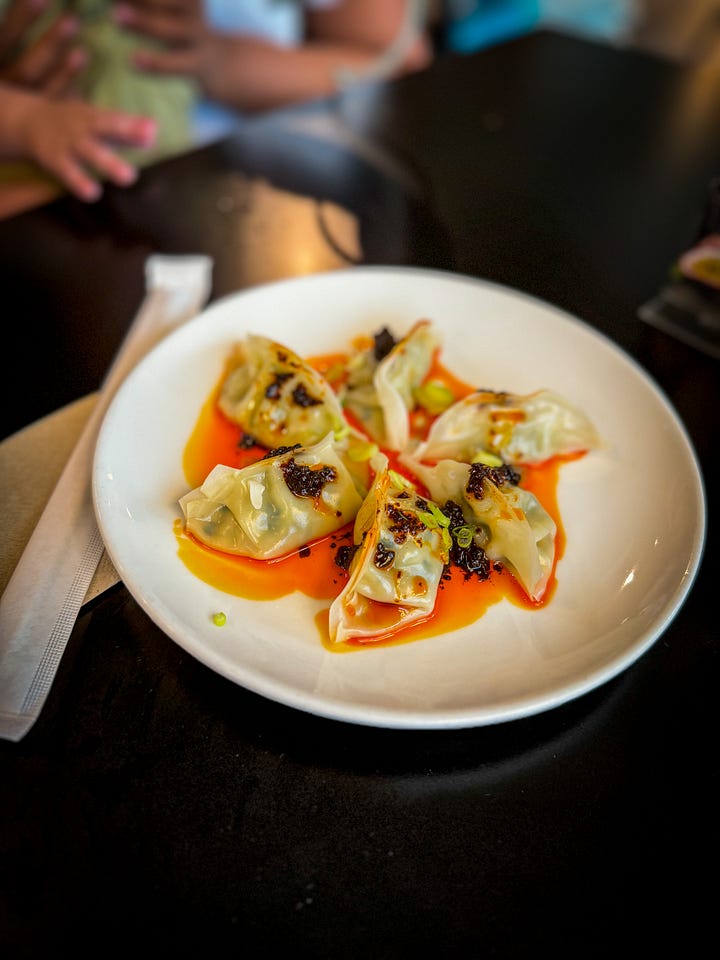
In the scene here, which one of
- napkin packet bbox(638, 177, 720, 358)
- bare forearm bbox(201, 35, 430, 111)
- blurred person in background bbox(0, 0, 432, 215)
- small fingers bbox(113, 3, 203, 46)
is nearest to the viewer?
napkin packet bbox(638, 177, 720, 358)

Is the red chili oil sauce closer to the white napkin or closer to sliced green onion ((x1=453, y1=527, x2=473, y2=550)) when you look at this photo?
sliced green onion ((x1=453, y1=527, x2=473, y2=550))

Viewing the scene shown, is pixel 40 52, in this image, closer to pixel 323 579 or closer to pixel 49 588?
pixel 49 588

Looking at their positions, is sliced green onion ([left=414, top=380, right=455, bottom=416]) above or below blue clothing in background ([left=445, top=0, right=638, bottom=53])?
below

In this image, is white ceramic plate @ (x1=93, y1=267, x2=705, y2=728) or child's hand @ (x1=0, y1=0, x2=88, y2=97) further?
child's hand @ (x1=0, y1=0, x2=88, y2=97)

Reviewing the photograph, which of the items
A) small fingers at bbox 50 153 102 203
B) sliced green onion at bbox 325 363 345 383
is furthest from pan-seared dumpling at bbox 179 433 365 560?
small fingers at bbox 50 153 102 203

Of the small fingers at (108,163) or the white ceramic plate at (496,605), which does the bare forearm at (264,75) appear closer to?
the small fingers at (108,163)

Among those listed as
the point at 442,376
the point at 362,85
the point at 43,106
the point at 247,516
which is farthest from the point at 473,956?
the point at 362,85

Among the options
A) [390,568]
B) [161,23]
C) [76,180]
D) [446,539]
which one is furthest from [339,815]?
[161,23]

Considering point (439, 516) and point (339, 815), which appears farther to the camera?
point (439, 516)
